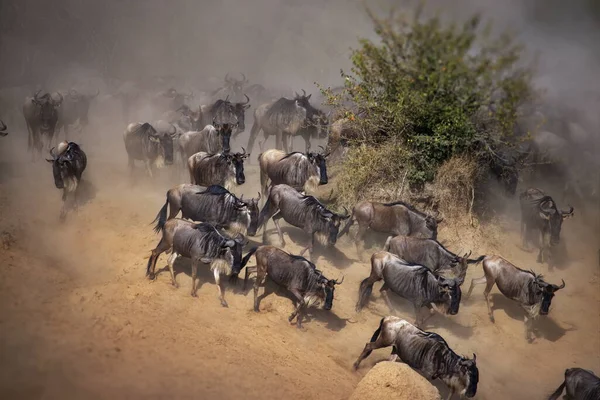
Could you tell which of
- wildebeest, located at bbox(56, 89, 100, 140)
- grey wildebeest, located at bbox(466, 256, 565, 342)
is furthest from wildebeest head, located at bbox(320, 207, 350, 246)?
wildebeest, located at bbox(56, 89, 100, 140)

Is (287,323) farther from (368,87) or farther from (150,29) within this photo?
(150,29)

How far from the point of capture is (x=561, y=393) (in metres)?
9.29

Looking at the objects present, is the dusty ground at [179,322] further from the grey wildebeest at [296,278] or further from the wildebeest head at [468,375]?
the wildebeest head at [468,375]

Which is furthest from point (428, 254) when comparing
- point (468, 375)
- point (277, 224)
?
point (277, 224)

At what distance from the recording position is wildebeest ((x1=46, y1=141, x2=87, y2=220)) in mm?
13430

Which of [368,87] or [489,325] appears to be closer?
[489,325]

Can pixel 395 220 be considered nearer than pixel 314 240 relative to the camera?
Yes

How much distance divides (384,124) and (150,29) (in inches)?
1295

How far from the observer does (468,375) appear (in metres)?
8.27

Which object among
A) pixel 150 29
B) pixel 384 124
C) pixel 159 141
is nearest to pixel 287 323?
pixel 384 124

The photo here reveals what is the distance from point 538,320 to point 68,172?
13.1 m

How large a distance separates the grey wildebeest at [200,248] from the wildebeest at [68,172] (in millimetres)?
4486

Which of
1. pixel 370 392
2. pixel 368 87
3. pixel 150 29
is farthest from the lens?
pixel 150 29

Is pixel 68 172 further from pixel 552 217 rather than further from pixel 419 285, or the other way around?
pixel 552 217
